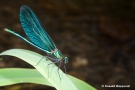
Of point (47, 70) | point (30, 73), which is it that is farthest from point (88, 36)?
point (47, 70)

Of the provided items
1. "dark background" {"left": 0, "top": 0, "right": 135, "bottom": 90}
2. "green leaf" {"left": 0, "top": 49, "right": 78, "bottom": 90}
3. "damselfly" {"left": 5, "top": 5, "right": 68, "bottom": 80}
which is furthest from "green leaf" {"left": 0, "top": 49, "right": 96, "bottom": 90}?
"dark background" {"left": 0, "top": 0, "right": 135, "bottom": 90}

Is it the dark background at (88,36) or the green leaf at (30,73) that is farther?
the dark background at (88,36)

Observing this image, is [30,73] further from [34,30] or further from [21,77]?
[34,30]

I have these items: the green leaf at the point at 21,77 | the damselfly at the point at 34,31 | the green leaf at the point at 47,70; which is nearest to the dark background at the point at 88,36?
the damselfly at the point at 34,31

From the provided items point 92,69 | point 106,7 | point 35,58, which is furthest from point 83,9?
point 35,58

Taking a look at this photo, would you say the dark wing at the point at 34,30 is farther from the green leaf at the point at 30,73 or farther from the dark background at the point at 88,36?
the dark background at the point at 88,36

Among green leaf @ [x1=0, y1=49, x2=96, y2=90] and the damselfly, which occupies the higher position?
the damselfly

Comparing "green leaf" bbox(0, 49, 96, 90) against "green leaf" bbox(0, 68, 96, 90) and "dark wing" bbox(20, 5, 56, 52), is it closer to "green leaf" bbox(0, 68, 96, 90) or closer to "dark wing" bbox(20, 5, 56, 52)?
"green leaf" bbox(0, 68, 96, 90)

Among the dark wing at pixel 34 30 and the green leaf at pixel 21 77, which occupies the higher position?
the dark wing at pixel 34 30
